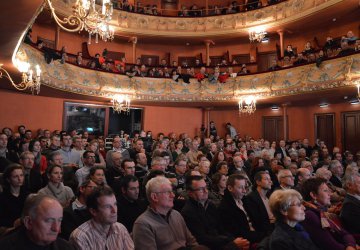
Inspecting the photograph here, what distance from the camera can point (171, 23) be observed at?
1336 centimetres

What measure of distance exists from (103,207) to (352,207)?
7.95ft

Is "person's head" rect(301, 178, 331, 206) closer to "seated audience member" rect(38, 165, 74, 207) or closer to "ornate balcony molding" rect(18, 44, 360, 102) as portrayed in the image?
"seated audience member" rect(38, 165, 74, 207)

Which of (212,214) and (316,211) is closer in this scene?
(316,211)

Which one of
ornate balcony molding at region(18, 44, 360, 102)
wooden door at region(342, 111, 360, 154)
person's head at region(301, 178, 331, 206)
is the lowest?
person's head at region(301, 178, 331, 206)

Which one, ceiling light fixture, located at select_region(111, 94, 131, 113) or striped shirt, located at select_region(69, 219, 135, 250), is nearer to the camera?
striped shirt, located at select_region(69, 219, 135, 250)

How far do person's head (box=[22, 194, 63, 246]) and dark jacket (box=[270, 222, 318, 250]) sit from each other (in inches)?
57.0

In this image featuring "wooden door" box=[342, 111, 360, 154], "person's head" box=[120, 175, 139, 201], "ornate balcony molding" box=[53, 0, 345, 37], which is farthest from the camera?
"ornate balcony molding" box=[53, 0, 345, 37]

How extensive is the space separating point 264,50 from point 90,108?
7.88 meters

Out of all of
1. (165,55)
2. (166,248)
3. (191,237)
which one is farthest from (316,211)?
(165,55)

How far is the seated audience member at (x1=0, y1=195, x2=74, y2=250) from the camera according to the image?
66.0 inches

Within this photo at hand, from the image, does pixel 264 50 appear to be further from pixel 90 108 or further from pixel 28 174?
pixel 28 174

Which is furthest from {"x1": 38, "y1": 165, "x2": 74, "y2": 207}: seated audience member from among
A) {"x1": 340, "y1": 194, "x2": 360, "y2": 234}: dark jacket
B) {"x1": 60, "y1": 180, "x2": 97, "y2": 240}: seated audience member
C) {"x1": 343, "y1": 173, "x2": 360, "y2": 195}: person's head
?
{"x1": 343, "y1": 173, "x2": 360, "y2": 195}: person's head

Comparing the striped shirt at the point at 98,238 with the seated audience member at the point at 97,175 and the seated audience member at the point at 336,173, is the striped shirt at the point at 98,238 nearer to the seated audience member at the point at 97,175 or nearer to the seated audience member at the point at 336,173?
the seated audience member at the point at 97,175

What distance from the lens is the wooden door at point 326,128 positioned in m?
11.3
